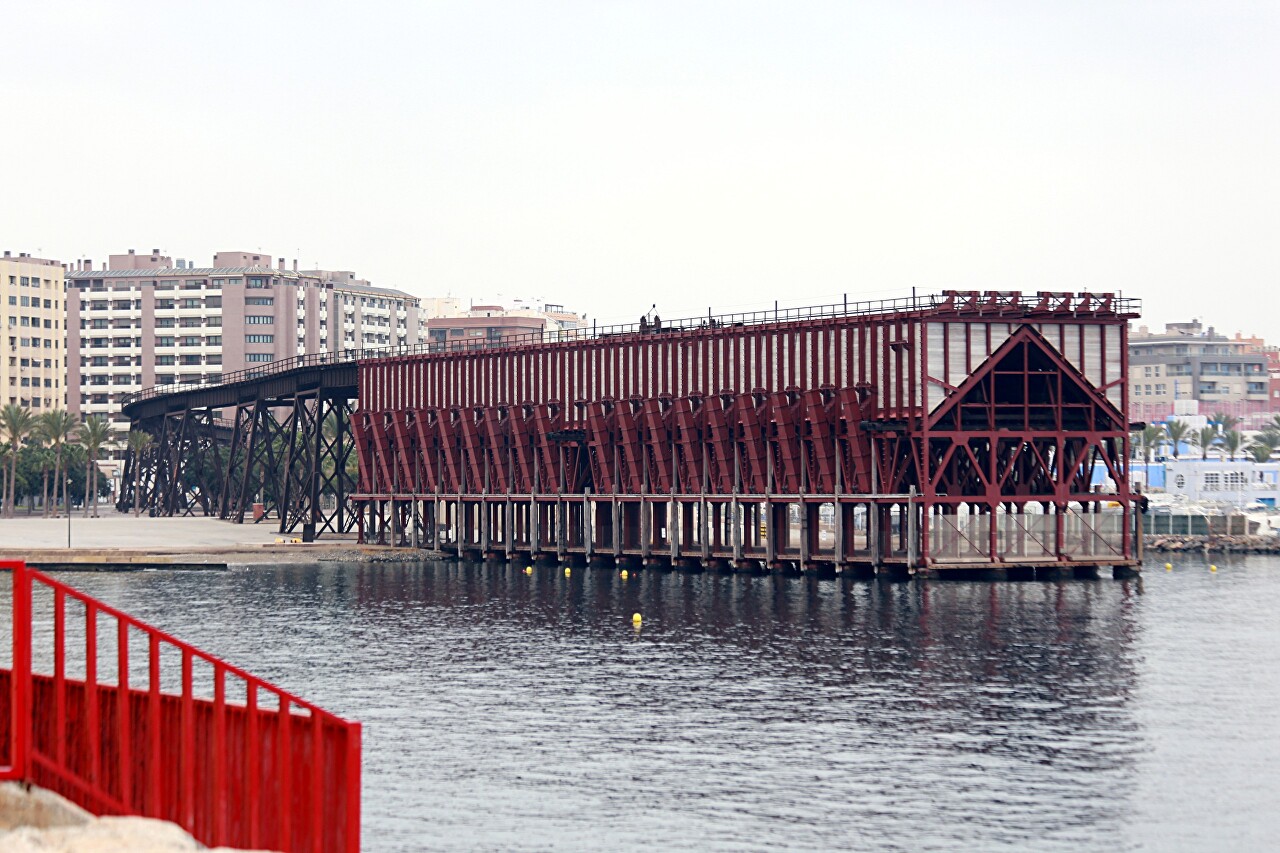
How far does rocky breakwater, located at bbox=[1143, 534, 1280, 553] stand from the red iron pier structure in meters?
36.5

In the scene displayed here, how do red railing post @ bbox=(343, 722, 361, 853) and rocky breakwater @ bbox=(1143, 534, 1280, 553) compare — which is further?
rocky breakwater @ bbox=(1143, 534, 1280, 553)

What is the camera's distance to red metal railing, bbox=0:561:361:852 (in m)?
29.7

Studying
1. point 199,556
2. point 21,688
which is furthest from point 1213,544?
point 21,688

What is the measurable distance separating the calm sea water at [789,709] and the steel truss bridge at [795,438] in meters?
6.47

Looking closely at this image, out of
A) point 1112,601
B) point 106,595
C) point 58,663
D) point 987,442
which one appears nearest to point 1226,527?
point 987,442

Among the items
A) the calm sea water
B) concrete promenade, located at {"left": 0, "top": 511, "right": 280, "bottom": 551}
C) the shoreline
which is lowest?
the calm sea water

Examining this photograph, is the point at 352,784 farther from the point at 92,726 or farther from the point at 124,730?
the point at 92,726

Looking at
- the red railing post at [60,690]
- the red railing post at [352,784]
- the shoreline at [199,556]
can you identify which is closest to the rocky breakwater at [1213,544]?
the shoreline at [199,556]

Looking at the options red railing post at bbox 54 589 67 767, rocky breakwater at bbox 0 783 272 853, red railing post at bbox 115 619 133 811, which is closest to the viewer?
rocky breakwater at bbox 0 783 272 853

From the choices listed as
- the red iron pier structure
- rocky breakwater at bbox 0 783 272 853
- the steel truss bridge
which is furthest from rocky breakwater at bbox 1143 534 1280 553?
rocky breakwater at bbox 0 783 272 853

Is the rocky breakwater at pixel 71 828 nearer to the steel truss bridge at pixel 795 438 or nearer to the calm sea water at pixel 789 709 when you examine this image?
the calm sea water at pixel 789 709

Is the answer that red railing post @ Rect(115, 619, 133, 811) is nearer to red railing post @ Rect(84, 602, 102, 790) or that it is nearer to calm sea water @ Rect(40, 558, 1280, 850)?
red railing post @ Rect(84, 602, 102, 790)

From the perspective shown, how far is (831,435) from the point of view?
110000 mm

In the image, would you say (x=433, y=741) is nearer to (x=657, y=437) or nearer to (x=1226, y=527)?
(x=657, y=437)
